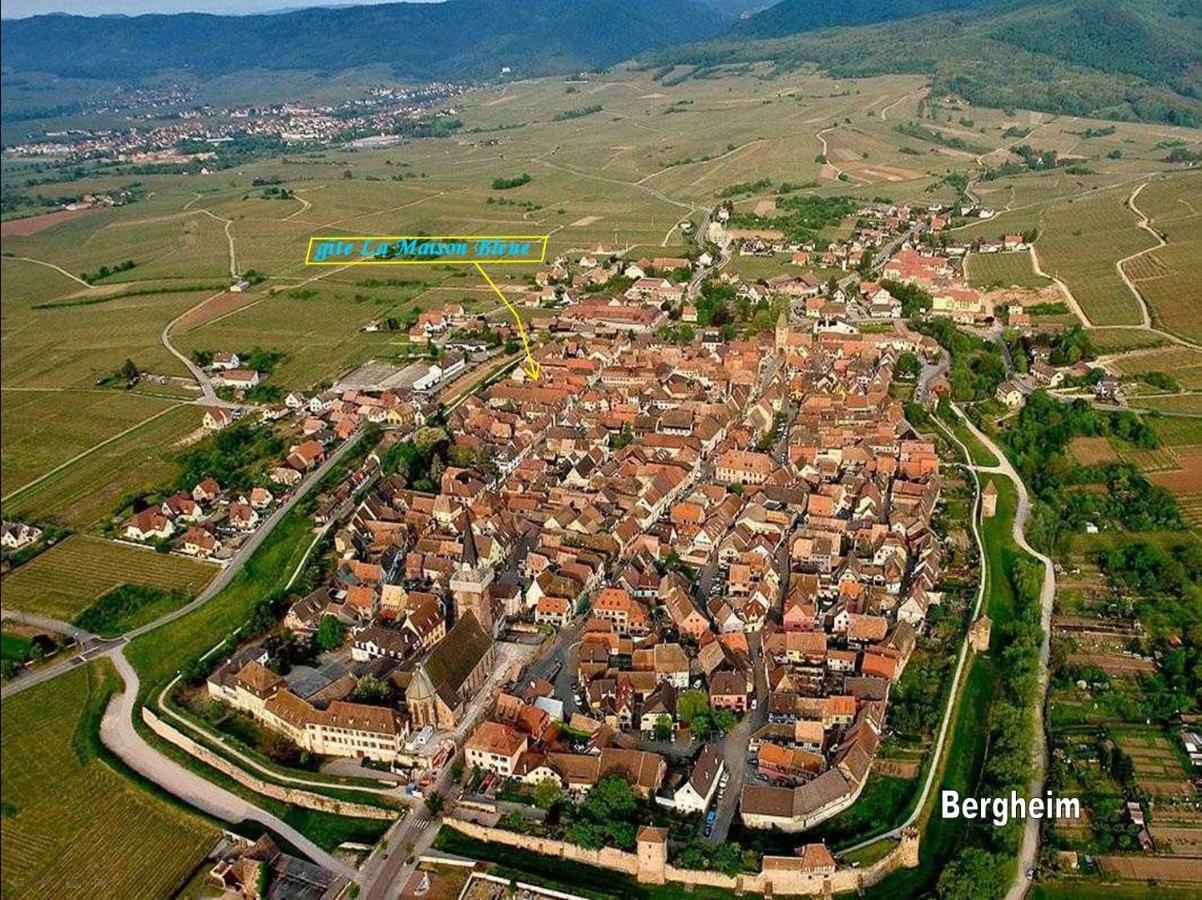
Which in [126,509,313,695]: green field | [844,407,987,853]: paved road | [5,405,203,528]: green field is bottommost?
[844,407,987,853]: paved road

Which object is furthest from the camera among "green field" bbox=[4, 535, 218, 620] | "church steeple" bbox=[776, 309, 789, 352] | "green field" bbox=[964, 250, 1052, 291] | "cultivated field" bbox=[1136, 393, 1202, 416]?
"green field" bbox=[964, 250, 1052, 291]

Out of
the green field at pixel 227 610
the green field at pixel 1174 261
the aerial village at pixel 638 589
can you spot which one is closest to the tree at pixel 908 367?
the aerial village at pixel 638 589

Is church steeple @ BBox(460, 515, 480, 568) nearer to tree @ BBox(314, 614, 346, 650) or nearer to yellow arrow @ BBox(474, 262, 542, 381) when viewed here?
tree @ BBox(314, 614, 346, 650)


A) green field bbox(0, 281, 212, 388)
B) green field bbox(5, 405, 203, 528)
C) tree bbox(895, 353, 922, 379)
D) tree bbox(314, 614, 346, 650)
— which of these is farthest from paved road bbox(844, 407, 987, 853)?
green field bbox(5, 405, 203, 528)

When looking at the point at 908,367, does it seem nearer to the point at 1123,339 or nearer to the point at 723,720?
the point at 1123,339

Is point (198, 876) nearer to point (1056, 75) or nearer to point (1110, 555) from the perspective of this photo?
point (1110, 555)

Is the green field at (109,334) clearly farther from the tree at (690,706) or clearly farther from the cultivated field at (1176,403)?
the cultivated field at (1176,403)

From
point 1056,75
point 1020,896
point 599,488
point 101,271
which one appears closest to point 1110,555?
point 1020,896
